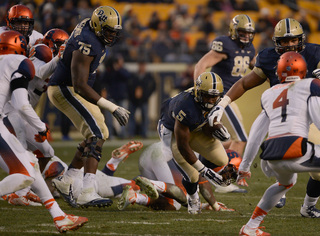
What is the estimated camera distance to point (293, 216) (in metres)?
5.05

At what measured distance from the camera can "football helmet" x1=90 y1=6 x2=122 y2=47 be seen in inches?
216

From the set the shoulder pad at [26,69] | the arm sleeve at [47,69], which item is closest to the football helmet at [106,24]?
the arm sleeve at [47,69]

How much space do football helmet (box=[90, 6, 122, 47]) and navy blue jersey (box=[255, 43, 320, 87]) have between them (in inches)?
50.1

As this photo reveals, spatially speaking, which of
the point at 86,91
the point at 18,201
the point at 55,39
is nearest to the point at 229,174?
the point at 86,91

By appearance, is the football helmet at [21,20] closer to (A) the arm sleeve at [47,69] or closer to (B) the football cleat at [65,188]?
(A) the arm sleeve at [47,69]

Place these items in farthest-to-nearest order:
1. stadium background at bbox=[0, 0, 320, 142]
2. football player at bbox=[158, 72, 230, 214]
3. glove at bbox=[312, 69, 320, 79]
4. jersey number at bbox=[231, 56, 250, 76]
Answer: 1. stadium background at bbox=[0, 0, 320, 142]
2. jersey number at bbox=[231, 56, 250, 76]
3. football player at bbox=[158, 72, 230, 214]
4. glove at bbox=[312, 69, 320, 79]

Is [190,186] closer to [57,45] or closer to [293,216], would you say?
[293,216]

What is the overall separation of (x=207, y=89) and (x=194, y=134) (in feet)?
1.85

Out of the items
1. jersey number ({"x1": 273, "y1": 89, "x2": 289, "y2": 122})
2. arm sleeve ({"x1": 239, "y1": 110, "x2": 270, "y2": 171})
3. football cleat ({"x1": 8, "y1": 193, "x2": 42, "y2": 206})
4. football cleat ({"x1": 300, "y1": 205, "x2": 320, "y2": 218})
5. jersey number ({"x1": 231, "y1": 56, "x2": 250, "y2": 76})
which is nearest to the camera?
jersey number ({"x1": 273, "y1": 89, "x2": 289, "y2": 122})

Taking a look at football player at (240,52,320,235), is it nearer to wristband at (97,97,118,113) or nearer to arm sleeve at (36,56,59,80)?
wristband at (97,97,118,113)

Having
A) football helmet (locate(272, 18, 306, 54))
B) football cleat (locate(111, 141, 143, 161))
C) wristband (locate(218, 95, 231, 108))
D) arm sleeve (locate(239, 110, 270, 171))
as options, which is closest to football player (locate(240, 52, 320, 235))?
arm sleeve (locate(239, 110, 270, 171))

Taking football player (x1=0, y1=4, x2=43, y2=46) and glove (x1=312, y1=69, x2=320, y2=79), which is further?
football player (x1=0, y1=4, x2=43, y2=46)

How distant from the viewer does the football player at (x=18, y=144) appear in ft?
13.4

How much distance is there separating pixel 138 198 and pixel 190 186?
462 mm
